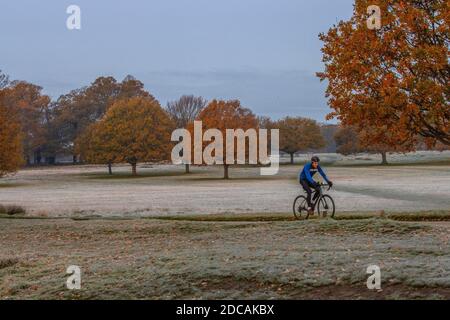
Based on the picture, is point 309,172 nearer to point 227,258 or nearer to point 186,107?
point 227,258

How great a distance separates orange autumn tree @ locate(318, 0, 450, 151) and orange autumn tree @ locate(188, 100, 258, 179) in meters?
43.1

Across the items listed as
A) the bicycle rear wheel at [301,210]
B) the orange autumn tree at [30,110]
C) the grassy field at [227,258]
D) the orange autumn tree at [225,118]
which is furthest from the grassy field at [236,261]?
the orange autumn tree at [30,110]

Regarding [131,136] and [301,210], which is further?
[131,136]

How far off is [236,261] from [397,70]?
52.7 feet

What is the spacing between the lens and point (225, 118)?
73.7m

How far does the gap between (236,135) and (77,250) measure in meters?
52.5

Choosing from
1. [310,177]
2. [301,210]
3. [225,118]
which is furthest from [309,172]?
[225,118]

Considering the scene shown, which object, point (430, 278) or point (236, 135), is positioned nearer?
point (430, 278)

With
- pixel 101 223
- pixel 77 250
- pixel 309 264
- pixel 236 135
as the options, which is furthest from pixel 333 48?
pixel 236 135

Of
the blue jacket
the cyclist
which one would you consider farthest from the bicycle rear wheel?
the blue jacket

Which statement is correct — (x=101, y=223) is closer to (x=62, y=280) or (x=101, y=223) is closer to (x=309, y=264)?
(x=62, y=280)

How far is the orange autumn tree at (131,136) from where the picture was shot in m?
81.0

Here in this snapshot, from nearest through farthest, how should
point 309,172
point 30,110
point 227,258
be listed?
point 227,258 < point 309,172 < point 30,110
